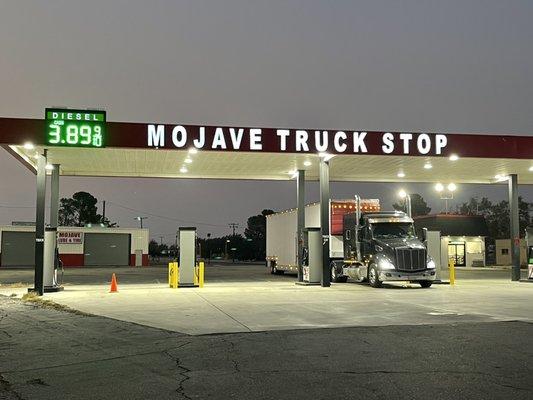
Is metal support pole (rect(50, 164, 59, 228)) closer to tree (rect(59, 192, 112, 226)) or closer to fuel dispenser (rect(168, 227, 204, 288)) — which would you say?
fuel dispenser (rect(168, 227, 204, 288))

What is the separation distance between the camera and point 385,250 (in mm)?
23312

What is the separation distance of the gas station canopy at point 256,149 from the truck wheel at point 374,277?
453cm

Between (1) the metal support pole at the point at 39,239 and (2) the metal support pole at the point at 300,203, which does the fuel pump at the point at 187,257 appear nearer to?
(1) the metal support pole at the point at 39,239

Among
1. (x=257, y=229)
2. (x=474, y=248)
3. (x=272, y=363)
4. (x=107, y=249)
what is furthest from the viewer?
(x=257, y=229)

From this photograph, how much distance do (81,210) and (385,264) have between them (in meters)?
91.6

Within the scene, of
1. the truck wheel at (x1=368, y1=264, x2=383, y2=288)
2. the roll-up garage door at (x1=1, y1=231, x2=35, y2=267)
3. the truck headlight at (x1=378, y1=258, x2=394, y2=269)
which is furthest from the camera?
the roll-up garage door at (x1=1, y1=231, x2=35, y2=267)

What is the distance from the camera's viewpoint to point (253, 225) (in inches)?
6314

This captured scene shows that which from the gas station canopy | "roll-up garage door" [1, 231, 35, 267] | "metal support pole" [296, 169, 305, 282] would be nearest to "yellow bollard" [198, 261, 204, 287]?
the gas station canopy

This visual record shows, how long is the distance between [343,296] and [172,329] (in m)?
8.81

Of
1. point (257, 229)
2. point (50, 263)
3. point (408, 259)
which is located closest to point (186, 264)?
point (50, 263)

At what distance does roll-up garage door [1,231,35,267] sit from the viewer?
2212 inches

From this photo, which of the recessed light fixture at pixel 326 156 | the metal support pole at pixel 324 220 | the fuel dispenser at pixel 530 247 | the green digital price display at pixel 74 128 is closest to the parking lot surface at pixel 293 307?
the metal support pole at pixel 324 220

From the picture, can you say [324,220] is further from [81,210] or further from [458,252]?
[81,210]

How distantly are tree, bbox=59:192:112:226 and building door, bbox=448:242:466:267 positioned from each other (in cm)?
6796
